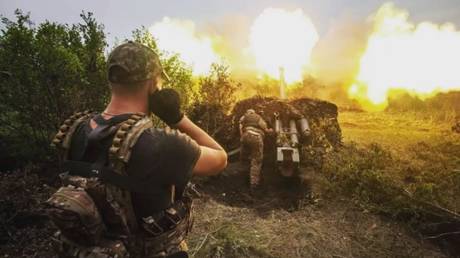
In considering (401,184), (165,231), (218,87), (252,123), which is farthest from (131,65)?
(218,87)

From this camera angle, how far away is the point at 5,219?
6410 mm

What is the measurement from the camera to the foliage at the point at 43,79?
7234 mm

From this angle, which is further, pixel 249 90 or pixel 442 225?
pixel 249 90

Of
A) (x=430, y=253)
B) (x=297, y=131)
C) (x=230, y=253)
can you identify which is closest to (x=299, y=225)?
(x=230, y=253)

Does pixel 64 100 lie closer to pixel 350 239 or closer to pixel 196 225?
pixel 196 225

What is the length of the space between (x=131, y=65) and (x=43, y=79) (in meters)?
6.02

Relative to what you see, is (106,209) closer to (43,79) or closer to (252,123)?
(43,79)

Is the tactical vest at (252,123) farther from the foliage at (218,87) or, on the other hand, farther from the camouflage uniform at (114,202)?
the camouflage uniform at (114,202)

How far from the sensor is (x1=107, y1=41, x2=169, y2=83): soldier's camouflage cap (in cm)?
243

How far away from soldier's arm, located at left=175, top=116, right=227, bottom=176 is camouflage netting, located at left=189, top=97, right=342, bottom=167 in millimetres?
8847

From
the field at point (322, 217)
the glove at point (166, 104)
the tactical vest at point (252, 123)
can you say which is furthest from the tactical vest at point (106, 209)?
the tactical vest at point (252, 123)

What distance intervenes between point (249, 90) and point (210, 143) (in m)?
22.8

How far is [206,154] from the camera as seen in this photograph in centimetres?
253

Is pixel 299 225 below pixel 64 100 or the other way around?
below
